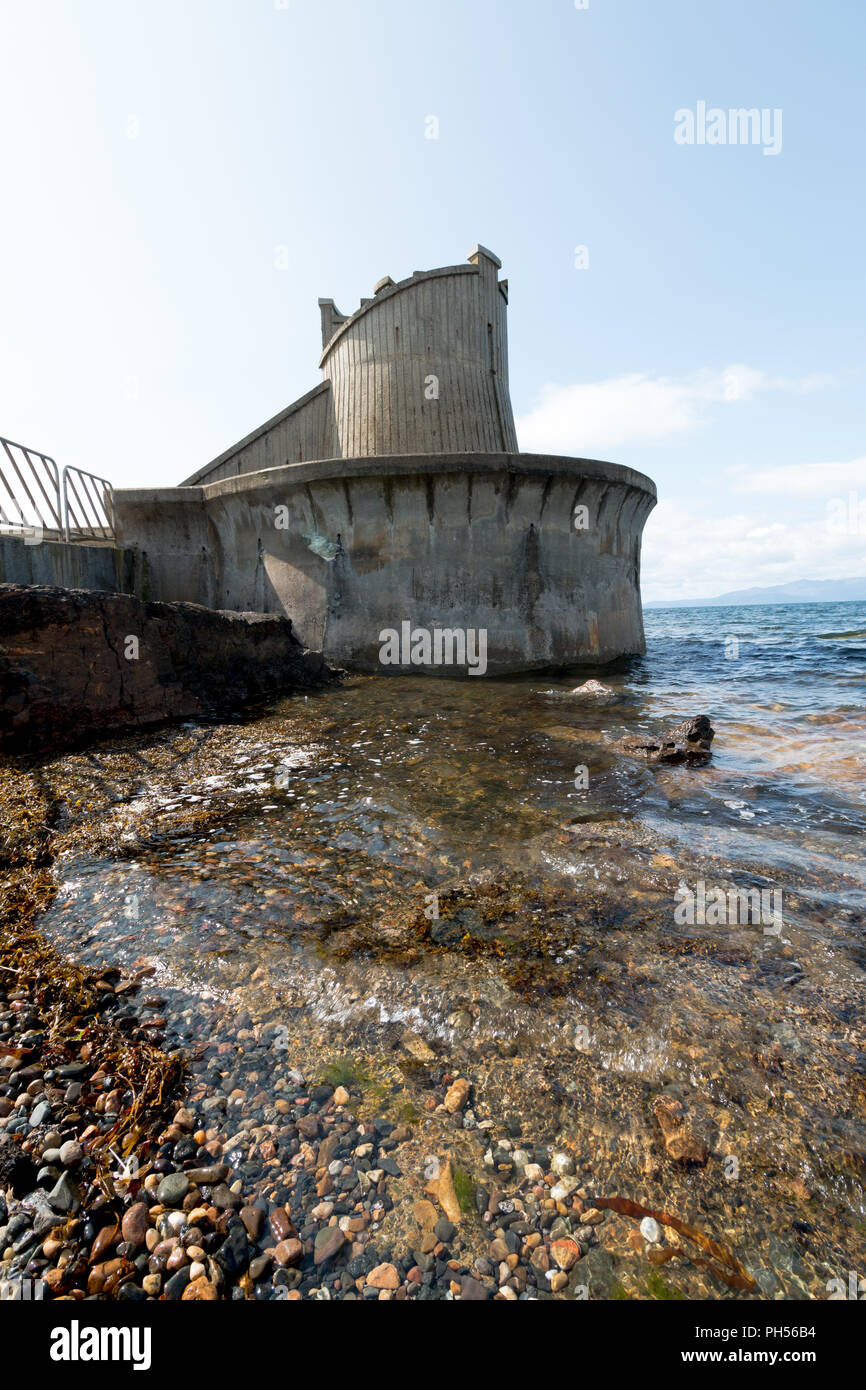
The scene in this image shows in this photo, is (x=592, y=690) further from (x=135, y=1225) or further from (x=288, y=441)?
(x=288, y=441)

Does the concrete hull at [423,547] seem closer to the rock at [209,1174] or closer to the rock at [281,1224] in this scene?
the rock at [209,1174]

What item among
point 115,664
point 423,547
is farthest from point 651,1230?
point 423,547

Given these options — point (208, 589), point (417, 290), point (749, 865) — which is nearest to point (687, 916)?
point (749, 865)

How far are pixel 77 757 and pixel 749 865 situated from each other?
216 inches

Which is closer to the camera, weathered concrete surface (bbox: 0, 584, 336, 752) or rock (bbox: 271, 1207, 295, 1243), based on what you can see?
rock (bbox: 271, 1207, 295, 1243)

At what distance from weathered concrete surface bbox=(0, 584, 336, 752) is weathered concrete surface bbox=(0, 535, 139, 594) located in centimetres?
174

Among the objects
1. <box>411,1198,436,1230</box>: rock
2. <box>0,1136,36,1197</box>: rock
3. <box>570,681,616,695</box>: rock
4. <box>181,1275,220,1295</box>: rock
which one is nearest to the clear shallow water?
<box>411,1198,436,1230</box>: rock

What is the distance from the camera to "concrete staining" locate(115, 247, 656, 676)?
9.73 meters

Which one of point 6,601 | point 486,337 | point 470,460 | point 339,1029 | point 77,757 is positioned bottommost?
point 339,1029

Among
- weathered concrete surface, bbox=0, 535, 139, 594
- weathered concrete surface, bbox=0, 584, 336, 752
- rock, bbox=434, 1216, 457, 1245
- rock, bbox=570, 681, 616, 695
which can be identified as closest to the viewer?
rock, bbox=434, 1216, 457, 1245

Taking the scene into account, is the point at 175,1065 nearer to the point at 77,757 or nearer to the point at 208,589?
the point at 77,757

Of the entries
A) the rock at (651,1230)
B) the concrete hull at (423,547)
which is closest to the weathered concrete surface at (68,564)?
the concrete hull at (423,547)

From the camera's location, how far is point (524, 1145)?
5.91ft

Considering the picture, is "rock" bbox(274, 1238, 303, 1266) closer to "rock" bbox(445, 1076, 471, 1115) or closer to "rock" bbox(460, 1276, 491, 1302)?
"rock" bbox(460, 1276, 491, 1302)
